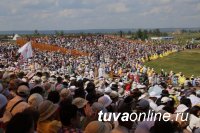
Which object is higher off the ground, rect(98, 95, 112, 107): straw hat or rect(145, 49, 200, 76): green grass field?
rect(98, 95, 112, 107): straw hat

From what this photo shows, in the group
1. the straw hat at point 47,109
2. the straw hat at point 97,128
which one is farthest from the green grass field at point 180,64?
the straw hat at point 97,128

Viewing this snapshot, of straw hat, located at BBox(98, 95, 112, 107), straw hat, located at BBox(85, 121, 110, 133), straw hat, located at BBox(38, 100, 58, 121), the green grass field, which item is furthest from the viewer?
the green grass field

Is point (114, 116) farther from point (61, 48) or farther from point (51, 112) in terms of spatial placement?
point (61, 48)

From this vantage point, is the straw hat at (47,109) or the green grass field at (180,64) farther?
the green grass field at (180,64)

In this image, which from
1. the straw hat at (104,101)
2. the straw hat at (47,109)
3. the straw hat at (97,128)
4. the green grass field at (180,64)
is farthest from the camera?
the green grass field at (180,64)

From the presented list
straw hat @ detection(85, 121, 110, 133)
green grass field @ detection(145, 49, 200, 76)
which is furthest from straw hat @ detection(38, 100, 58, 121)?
green grass field @ detection(145, 49, 200, 76)

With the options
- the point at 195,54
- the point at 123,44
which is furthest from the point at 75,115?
the point at 123,44

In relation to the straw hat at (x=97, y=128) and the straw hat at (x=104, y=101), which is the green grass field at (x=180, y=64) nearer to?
the straw hat at (x=104, y=101)

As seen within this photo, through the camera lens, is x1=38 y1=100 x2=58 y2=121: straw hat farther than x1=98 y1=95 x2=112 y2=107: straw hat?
No

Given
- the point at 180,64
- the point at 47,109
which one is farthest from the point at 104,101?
the point at 180,64

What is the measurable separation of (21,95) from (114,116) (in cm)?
239

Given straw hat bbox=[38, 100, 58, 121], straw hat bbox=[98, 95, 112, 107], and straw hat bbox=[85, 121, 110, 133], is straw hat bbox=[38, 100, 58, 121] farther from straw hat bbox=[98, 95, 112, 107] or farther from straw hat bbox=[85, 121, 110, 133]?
straw hat bbox=[98, 95, 112, 107]

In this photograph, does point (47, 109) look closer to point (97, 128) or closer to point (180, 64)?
point (97, 128)

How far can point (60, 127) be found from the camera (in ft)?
19.1
